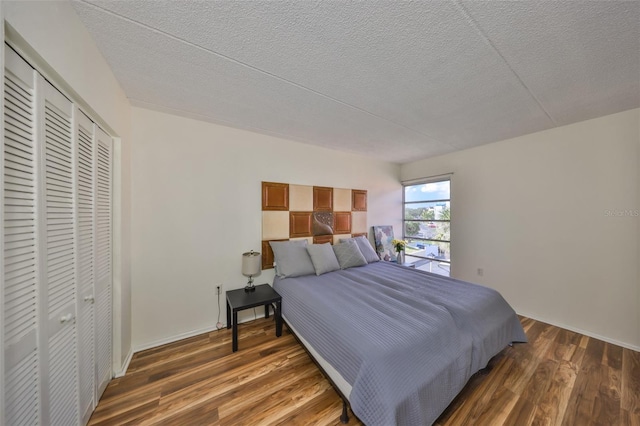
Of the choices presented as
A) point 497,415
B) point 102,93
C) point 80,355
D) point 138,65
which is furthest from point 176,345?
point 497,415

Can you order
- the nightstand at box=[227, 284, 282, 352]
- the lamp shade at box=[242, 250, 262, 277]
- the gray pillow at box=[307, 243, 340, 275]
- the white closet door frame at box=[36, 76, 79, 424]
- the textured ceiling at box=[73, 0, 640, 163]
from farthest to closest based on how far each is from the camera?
the gray pillow at box=[307, 243, 340, 275] < the lamp shade at box=[242, 250, 262, 277] < the nightstand at box=[227, 284, 282, 352] < the textured ceiling at box=[73, 0, 640, 163] < the white closet door frame at box=[36, 76, 79, 424]

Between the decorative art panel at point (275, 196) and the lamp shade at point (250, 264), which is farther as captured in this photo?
the decorative art panel at point (275, 196)

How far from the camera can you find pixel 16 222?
85 cm

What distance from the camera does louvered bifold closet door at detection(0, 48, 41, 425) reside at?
0.80 metres

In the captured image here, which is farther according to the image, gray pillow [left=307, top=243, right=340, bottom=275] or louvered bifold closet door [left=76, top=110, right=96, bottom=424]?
gray pillow [left=307, top=243, right=340, bottom=275]

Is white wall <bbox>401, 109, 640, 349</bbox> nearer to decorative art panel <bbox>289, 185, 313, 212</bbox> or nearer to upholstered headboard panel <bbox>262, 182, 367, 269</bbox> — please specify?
upholstered headboard panel <bbox>262, 182, 367, 269</bbox>

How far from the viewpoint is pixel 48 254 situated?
3.36 feet

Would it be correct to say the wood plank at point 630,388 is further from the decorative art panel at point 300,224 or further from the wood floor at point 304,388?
the decorative art panel at point 300,224

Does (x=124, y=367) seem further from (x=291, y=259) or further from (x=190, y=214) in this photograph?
(x=291, y=259)

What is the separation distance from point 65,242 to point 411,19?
2.25m

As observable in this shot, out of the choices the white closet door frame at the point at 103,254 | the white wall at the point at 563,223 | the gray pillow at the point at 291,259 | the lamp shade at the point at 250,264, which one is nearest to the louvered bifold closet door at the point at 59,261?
the white closet door frame at the point at 103,254

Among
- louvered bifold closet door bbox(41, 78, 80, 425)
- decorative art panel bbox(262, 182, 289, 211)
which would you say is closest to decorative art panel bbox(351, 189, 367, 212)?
decorative art panel bbox(262, 182, 289, 211)

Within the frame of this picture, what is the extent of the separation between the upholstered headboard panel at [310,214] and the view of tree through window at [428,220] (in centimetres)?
120

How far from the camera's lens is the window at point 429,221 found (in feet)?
12.6
